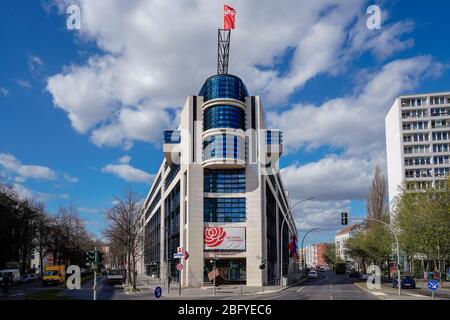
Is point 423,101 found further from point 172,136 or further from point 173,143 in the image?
point 173,143

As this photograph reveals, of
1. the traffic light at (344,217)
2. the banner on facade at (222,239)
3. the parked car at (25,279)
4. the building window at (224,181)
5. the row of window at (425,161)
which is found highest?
the row of window at (425,161)

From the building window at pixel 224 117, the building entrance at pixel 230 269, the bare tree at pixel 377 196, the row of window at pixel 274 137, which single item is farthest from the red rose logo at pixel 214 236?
the bare tree at pixel 377 196

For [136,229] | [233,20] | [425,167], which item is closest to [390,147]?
[425,167]

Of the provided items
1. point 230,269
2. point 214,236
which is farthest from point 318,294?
point 214,236

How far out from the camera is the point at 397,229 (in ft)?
212

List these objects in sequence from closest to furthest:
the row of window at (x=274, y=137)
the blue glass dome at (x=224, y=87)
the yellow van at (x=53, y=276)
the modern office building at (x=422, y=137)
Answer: the blue glass dome at (x=224, y=87), the yellow van at (x=53, y=276), the row of window at (x=274, y=137), the modern office building at (x=422, y=137)

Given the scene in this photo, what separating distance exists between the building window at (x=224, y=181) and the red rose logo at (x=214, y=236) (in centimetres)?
514

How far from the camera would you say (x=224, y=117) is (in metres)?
58.7

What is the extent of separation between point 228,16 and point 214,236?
2708 cm

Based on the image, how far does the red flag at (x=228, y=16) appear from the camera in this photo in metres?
56.2

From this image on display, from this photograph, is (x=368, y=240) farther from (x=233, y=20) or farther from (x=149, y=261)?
(x=149, y=261)

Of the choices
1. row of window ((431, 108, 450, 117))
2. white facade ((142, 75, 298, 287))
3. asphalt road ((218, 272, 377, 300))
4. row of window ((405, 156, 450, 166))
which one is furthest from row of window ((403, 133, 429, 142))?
asphalt road ((218, 272, 377, 300))

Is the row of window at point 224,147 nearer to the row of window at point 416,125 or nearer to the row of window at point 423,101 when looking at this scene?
the row of window at point 416,125
